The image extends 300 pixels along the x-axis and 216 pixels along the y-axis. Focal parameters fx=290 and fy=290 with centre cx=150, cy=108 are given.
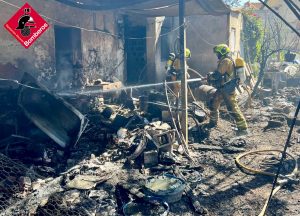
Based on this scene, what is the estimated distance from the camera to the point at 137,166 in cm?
581

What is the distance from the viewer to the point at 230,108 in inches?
320

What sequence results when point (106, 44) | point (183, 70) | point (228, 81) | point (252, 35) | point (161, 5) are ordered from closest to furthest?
1. point (183, 70)
2. point (228, 81)
3. point (161, 5)
4. point (106, 44)
5. point (252, 35)

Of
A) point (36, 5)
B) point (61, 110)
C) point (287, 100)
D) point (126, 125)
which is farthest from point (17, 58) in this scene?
point (287, 100)

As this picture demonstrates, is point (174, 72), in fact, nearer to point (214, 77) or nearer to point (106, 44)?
point (214, 77)

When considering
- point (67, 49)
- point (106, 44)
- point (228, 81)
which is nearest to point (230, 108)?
point (228, 81)

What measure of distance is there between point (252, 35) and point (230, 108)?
44.3 ft

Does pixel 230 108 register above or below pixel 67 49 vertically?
below

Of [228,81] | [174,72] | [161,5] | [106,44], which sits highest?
[161,5]

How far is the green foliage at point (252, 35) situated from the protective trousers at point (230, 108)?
12.1 m

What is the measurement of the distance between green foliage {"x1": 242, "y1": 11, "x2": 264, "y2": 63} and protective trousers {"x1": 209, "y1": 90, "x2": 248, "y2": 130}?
12.1 meters

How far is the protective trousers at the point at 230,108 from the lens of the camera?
802 cm

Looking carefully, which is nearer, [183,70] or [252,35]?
[183,70]

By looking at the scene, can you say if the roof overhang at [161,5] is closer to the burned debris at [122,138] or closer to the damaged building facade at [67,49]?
the burned debris at [122,138]

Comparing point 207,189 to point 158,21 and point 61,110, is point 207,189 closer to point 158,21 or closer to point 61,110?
point 61,110
